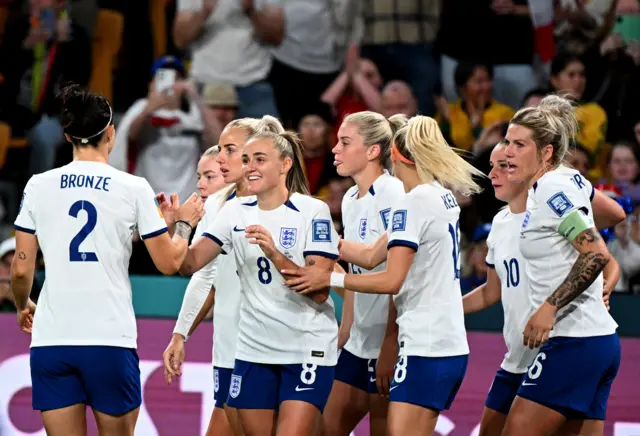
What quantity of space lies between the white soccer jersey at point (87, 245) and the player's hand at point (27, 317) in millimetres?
349

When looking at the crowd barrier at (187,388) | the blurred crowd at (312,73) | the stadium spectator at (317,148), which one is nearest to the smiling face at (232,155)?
the crowd barrier at (187,388)

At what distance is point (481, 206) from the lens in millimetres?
8148

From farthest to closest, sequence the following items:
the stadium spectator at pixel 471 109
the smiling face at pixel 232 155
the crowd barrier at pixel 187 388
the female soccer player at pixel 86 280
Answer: the stadium spectator at pixel 471 109, the crowd barrier at pixel 187 388, the smiling face at pixel 232 155, the female soccer player at pixel 86 280

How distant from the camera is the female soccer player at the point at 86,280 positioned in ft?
13.4

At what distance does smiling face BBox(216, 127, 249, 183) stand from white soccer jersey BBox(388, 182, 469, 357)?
1075mm

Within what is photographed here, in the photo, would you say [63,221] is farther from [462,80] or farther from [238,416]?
[462,80]

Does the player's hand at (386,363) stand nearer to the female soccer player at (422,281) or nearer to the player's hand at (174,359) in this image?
the female soccer player at (422,281)

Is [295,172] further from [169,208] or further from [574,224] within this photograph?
[574,224]

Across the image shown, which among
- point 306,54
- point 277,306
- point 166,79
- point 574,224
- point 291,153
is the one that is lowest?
point 277,306

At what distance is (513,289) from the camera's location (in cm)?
485

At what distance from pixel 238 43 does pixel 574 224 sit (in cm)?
544

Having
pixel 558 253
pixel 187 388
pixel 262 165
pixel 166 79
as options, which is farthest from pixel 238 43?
pixel 558 253

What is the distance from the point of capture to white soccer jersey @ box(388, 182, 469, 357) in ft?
14.7

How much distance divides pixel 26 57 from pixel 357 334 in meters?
5.86
